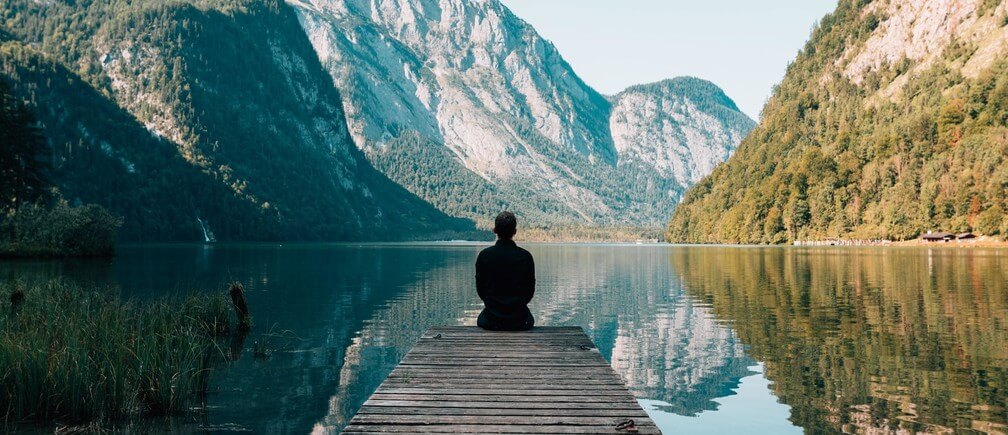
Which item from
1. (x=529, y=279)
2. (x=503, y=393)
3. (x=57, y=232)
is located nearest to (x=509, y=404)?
(x=503, y=393)

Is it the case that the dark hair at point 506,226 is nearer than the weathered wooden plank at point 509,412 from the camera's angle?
No

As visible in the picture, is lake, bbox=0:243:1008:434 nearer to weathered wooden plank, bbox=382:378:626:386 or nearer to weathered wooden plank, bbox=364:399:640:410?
weathered wooden plank, bbox=382:378:626:386

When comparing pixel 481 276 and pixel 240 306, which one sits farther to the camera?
pixel 240 306

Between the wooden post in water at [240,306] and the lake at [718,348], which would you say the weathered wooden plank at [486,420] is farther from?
the wooden post in water at [240,306]

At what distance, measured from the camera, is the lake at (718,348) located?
1845 centimetres

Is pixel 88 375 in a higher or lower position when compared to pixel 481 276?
lower

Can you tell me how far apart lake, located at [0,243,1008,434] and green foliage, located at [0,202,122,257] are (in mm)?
34528

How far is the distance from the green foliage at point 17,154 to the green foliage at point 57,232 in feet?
10.7

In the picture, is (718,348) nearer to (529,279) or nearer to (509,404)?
(529,279)

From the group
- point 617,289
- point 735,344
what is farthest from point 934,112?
point 735,344

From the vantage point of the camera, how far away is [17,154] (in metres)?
81.5

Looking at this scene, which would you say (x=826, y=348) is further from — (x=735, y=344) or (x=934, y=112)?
(x=934, y=112)

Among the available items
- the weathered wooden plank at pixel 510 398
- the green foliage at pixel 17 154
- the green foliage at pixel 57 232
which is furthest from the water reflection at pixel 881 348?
the green foliage at pixel 57 232

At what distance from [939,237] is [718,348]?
13406cm
